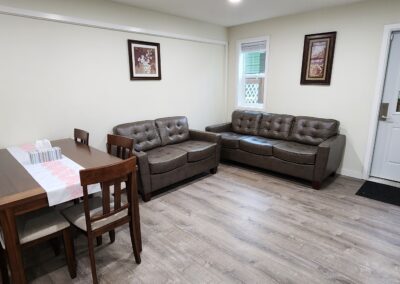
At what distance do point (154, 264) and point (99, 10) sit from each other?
2974 mm

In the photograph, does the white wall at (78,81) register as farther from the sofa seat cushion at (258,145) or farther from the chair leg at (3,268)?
the chair leg at (3,268)

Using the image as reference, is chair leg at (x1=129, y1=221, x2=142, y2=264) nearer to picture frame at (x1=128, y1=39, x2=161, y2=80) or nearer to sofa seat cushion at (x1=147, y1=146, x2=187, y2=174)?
sofa seat cushion at (x1=147, y1=146, x2=187, y2=174)

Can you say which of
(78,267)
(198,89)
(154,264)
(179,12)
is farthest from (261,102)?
(78,267)

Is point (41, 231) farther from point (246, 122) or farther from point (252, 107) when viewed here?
point (252, 107)

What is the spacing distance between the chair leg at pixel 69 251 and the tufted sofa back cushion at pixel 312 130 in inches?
127

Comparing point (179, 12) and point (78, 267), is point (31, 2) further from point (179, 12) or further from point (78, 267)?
point (78, 267)

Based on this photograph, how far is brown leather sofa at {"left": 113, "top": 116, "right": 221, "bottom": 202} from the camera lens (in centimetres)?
302

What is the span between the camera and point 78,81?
309cm

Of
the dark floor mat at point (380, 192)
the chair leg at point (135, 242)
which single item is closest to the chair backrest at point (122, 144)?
the chair leg at point (135, 242)

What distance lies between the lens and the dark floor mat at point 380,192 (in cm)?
303

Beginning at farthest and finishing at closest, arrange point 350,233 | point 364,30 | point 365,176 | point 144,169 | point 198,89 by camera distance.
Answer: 1. point 198,89
2. point 365,176
3. point 364,30
4. point 144,169
5. point 350,233

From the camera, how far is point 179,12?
3.74 meters

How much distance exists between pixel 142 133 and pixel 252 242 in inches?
81.9

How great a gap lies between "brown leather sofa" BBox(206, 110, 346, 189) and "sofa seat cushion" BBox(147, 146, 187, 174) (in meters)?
1.07
